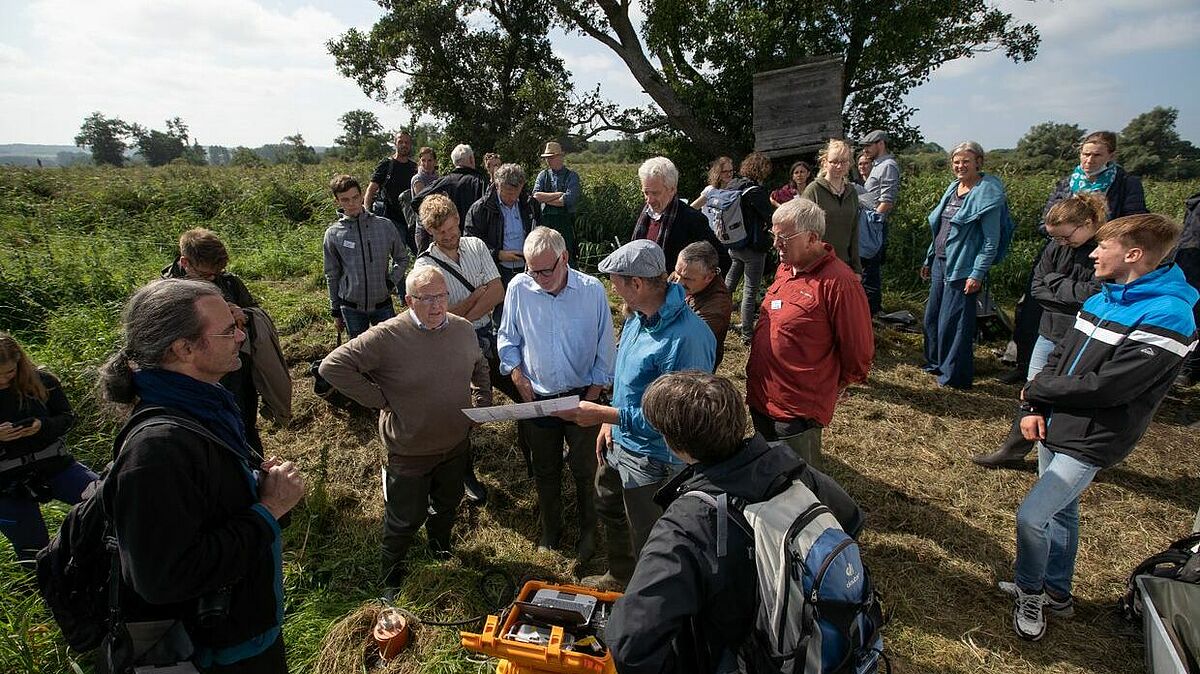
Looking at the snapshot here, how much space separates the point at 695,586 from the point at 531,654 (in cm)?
95

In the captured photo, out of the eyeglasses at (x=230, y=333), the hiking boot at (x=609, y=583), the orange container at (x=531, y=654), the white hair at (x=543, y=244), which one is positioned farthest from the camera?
the hiking boot at (x=609, y=583)

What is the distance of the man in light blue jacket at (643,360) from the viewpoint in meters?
2.62

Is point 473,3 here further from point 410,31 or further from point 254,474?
point 254,474

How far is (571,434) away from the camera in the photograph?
3.42m

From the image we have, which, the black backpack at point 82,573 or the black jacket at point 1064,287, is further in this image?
the black jacket at point 1064,287

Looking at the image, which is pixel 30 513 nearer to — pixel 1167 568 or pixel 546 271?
pixel 546 271

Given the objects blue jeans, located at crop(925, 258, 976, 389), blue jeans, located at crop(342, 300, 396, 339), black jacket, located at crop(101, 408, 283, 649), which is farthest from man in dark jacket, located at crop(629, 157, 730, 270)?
black jacket, located at crop(101, 408, 283, 649)

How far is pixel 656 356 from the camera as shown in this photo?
8.58 feet

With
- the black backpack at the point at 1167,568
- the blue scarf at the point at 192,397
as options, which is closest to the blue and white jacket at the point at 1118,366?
the black backpack at the point at 1167,568

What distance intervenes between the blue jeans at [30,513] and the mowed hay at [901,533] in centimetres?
119

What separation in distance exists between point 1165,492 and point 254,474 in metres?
5.52

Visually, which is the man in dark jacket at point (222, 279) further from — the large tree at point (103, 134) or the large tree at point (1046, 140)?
the large tree at point (103, 134)

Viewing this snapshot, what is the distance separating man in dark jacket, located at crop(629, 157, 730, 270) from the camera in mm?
4172

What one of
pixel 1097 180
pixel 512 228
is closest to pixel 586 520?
pixel 512 228
